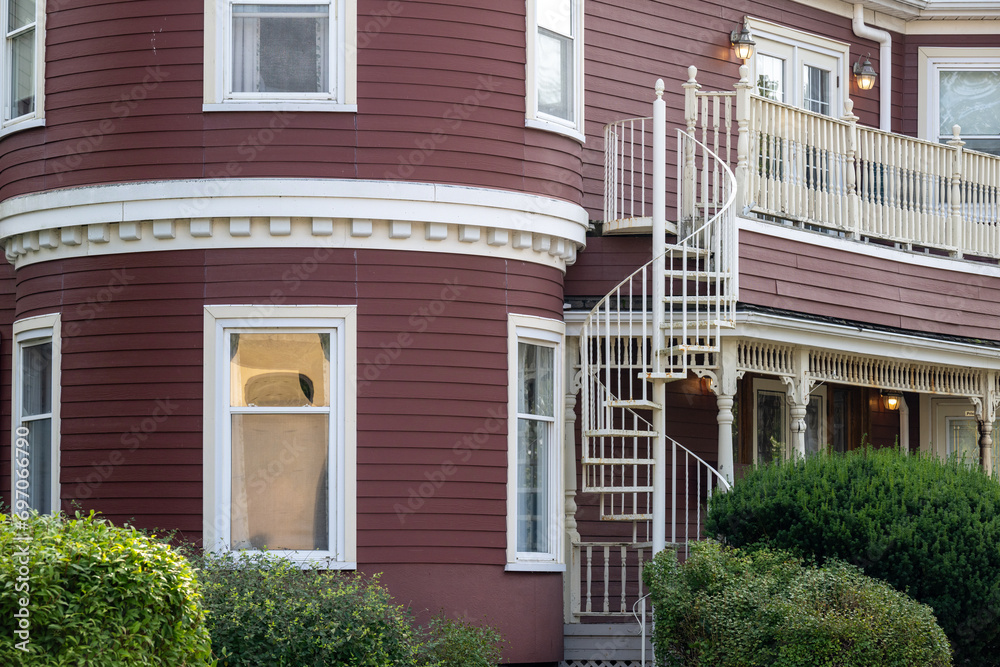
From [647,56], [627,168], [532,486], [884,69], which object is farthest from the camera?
[884,69]

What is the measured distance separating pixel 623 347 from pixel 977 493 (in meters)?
3.45

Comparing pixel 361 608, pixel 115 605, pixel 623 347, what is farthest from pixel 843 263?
pixel 115 605

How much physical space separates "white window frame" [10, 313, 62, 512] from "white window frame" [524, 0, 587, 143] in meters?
4.28

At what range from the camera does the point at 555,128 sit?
1261cm

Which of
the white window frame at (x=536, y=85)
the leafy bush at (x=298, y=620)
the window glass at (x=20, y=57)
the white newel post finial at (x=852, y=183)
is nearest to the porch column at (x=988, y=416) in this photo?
the white newel post finial at (x=852, y=183)

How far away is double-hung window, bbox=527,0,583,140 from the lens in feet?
41.1

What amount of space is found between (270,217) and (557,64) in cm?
315

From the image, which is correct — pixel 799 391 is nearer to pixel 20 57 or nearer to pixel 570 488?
pixel 570 488

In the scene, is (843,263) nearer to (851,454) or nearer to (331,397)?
(851,454)

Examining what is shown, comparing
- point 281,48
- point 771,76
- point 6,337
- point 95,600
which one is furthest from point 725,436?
point 95,600

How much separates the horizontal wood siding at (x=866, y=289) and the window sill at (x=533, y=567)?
2.96m

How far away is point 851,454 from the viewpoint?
12.3 m

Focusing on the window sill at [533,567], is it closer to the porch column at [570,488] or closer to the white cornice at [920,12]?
the porch column at [570,488]

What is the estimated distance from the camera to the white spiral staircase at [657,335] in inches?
496
